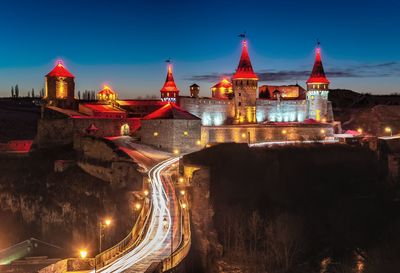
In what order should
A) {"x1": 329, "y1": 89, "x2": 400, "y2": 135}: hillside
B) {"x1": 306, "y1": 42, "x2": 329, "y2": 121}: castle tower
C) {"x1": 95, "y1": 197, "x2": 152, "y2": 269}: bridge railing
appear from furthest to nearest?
{"x1": 329, "y1": 89, "x2": 400, "y2": 135}: hillside, {"x1": 306, "y1": 42, "x2": 329, "y2": 121}: castle tower, {"x1": 95, "y1": 197, "x2": 152, "y2": 269}: bridge railing

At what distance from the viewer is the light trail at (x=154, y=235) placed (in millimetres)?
22641

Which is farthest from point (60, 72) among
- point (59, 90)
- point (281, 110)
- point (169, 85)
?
point (281, 110)

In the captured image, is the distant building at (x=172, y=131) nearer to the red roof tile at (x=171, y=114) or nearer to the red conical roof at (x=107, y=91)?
the red roof tile at (x=171, y=114)

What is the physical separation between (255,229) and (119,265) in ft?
50.0

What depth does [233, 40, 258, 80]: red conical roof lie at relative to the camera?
58781mm

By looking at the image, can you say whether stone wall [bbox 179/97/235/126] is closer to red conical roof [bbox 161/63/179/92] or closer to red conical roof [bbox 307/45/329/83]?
red conical roof [bbox 161/63/179/92]

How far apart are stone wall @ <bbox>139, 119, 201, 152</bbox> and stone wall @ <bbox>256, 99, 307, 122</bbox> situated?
39.9 feet

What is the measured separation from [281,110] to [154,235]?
125ft

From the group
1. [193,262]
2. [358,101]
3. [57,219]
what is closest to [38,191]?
[57,219]

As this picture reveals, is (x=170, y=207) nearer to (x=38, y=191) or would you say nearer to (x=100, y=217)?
(x=100, y=217)

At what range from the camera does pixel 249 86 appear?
5909cm

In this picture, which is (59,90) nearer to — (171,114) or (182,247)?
(171,114)

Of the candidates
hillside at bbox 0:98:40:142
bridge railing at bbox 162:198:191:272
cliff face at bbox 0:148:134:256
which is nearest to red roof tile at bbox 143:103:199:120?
cliff face at bbox 0:148:134:256

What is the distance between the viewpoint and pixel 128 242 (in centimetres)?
2672
